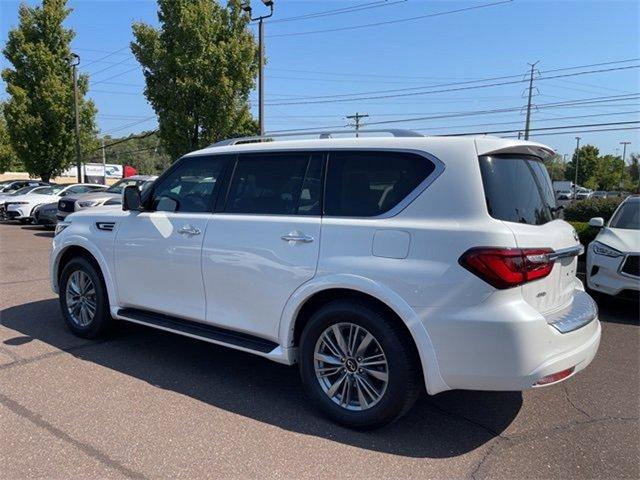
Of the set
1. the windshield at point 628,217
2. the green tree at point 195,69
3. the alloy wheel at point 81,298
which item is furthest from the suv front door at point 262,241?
the green tree at point 195,69

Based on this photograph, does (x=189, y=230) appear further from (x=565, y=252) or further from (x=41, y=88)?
(x=41, y=88)

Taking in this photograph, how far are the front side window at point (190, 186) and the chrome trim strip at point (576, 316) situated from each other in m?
2.69

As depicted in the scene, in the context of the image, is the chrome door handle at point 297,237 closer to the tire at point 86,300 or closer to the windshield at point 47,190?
the tire at point 86,300

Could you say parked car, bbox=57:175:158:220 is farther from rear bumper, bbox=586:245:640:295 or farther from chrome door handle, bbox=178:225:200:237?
rear bumper, bbox=586:245:640:295

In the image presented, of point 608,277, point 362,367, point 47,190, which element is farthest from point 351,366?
point 47,190

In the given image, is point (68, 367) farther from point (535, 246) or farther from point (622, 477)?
point (622, 477)

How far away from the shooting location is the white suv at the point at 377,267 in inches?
122

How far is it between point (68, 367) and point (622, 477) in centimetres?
408

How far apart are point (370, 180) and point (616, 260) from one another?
461cm

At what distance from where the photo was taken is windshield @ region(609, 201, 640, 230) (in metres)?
7.56

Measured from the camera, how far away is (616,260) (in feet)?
22.0

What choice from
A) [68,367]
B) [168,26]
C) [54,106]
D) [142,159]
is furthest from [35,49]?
[142,159]

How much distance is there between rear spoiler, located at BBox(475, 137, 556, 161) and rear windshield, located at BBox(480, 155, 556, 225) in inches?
1.4

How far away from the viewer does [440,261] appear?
10.3 feet
